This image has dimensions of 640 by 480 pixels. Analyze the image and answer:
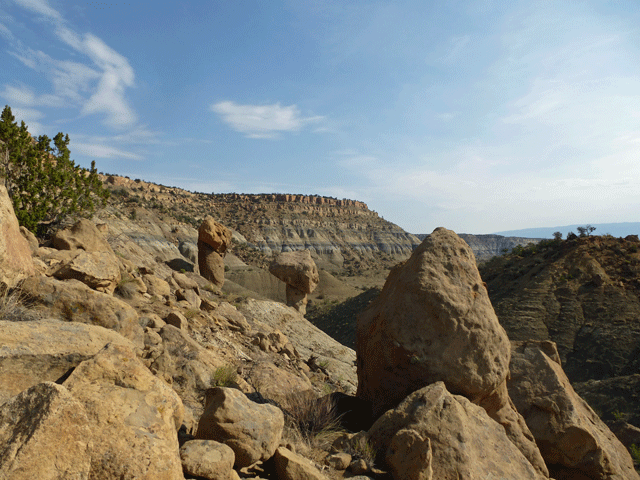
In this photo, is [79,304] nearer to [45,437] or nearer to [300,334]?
[45,437]

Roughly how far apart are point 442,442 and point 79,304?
4.66 metres

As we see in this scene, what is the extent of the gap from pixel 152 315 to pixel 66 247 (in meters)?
4.06

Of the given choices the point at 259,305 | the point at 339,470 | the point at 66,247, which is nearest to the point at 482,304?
the point at 339,470

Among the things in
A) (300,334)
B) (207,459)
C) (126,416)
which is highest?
(126,416)

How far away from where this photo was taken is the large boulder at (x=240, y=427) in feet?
11.1

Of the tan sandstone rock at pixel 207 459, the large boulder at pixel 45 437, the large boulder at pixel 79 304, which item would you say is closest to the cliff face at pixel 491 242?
the large boulder at pixel 79 304

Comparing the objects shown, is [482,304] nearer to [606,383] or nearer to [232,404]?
[232,404]

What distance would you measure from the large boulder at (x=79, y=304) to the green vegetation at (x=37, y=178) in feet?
26.2

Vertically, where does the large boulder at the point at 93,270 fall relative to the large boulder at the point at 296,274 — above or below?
above

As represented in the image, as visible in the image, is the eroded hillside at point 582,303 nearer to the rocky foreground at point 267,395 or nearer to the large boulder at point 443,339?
the rocky foreground at point 267,395

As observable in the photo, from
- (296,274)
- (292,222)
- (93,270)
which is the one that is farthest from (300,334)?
(292,222)

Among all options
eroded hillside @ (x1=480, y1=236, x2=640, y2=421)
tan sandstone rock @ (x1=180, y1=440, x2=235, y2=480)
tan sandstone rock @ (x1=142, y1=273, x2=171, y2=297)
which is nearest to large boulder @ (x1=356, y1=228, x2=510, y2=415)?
tan sandstone rock @ (x1=180, y1=440, x2=235, y2=480)

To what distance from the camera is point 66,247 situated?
938 centimetres

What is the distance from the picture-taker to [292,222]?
99.4 metres
